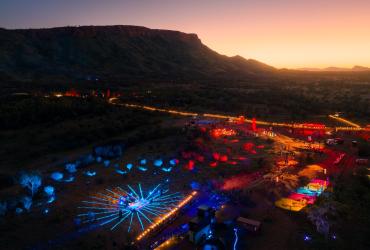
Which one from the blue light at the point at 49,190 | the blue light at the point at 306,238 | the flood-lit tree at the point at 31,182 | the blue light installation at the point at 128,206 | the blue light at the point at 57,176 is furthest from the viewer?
the blue light at the point at 57,176

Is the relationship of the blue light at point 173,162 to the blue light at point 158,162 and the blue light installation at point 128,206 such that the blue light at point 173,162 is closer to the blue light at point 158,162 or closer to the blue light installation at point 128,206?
the blue light at point 158,162

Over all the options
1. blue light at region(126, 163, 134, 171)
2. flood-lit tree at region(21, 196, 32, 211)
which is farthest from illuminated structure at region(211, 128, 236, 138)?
flood-lit tree at region(21, 196, 32, 211)

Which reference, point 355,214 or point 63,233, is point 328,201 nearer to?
point 355,214

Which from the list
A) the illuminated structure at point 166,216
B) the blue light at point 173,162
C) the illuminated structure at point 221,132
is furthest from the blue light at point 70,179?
the illuminated structure at point 221,132

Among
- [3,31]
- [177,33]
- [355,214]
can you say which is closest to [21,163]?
[355,214]

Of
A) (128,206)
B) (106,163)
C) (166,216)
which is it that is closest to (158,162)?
(106,163)

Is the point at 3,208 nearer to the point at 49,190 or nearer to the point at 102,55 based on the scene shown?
the point at 49,190

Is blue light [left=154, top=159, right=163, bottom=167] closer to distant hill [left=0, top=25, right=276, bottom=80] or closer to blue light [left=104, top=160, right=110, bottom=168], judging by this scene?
blue light [left=104, top=160, right=110, bottom=168]
